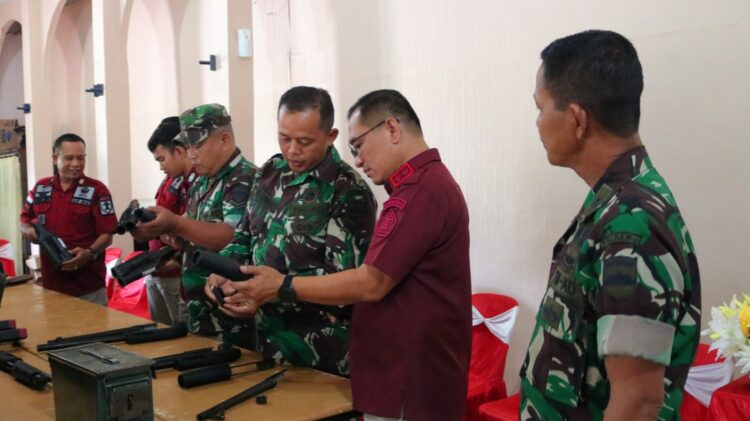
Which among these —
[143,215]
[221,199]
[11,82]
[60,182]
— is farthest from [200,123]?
[11,82]

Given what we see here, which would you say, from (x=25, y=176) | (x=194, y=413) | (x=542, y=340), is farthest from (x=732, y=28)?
(x=25, y=176)

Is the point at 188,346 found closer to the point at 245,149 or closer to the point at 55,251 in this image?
the point at 55,251

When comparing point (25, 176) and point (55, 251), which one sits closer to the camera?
point (55, 251)

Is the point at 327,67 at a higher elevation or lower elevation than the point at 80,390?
higher

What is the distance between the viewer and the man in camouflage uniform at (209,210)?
2656mm

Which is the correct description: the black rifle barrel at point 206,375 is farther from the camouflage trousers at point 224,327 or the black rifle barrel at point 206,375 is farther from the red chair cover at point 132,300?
the red chair cover at point 132,300

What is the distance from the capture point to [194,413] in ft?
5.74

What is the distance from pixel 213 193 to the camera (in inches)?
111

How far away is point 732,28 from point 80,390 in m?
2.27

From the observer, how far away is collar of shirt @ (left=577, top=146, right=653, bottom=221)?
1.17 metres

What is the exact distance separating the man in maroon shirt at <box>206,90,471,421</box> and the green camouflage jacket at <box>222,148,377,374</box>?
0.34 m

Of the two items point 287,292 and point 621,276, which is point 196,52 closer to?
point 287,292

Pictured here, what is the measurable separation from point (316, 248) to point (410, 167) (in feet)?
1.71

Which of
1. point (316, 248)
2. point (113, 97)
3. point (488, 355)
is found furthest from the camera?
point (113, 97)
